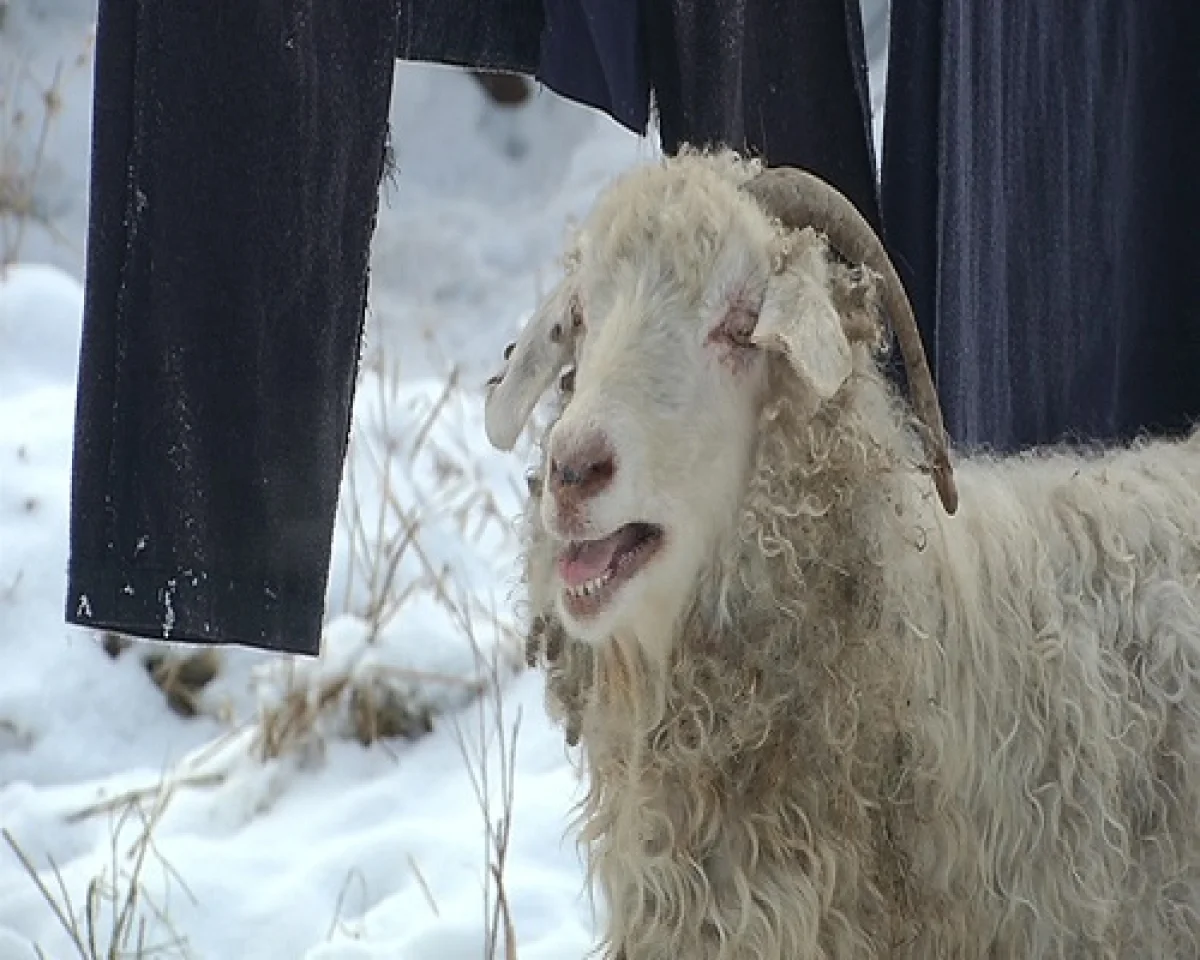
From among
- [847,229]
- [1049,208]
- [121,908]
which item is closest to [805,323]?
[847,229]

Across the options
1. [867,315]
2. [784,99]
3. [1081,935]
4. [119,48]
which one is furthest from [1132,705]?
[119,48]

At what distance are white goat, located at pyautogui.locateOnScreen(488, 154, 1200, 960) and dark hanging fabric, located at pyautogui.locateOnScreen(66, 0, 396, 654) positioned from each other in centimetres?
23

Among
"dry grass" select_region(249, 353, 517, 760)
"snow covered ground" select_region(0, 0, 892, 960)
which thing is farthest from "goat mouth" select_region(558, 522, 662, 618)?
"dry grass" select_region(249, 353, 517, 760)

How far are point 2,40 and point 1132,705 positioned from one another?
4.83m

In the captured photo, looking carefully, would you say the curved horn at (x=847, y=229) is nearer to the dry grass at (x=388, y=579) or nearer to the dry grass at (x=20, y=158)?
the dry grass at (x=388, y=579)

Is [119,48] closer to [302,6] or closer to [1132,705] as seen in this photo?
[302,6]

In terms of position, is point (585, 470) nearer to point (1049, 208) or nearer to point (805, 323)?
point (805, 323)

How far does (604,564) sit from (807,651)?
22 cm

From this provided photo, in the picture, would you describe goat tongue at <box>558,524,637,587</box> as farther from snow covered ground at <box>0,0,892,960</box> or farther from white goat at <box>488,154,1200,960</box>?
snow covered ground at <box>0,0,892,960</box>

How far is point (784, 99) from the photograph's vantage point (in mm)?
2064

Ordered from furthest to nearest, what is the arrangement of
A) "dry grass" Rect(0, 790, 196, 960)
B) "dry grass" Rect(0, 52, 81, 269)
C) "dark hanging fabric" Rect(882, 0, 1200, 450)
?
"dry grass" Rect(0, 52, 81, 269) → "dry grass" Rect(0, 790, 196, 960) → "dark hanging fabric" Rect(882, 0, 1200, 450)

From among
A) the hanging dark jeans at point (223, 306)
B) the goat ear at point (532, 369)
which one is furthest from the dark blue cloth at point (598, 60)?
the goat ear at point (532, 369)

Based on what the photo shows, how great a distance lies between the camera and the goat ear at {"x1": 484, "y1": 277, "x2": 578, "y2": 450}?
68.9 inches

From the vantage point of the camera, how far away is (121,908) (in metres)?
2.52
